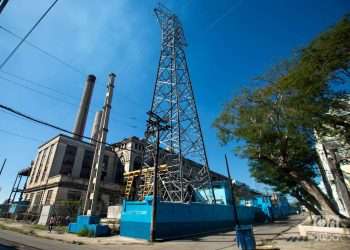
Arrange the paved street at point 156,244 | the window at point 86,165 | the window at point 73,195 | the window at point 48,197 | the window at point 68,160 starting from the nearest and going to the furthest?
the paved street at point 156,244, the window at point 73,195, the window at point 48,197, the window at point 68,160, the window at point 86,165

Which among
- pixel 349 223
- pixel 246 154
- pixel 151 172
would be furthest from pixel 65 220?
pixel 349 223

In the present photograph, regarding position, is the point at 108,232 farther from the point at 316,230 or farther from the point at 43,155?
the point at 43,155

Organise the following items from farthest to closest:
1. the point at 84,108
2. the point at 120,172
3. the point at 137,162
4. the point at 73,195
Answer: the point at 84,108, the point at 120,172, the point at 137,162, the point at 73,195

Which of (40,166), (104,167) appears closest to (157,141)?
(104,167)

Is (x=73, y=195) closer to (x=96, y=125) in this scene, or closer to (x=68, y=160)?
(x=68, y=160)

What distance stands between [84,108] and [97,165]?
933 inches

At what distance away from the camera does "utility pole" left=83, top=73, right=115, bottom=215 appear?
70.3ft

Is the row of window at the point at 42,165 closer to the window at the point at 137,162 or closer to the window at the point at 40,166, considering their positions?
the window at the point at 40,166

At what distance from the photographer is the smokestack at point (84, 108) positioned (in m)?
41.4

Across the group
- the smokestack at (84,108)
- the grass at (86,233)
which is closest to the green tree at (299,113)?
the grass at (86,233)

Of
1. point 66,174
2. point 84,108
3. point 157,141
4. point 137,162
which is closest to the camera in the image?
point 157,141

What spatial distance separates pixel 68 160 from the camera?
3784 centimetres

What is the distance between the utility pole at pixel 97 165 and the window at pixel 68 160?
16628mm

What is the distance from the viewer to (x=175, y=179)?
20766 millimetres
